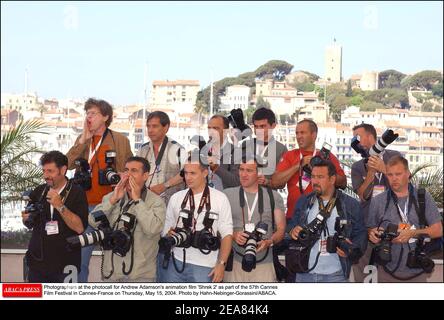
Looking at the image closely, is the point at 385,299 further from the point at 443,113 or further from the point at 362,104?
the point at 443,113

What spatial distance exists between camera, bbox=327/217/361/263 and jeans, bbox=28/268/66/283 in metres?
2.10

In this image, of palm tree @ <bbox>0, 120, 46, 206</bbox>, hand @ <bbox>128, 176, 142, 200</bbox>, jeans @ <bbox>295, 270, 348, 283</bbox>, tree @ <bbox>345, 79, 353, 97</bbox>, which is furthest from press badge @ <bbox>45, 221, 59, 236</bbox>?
tree @ <bbox>345, 79, 353, 97</bbox>

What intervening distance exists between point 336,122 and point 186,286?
18.5 ft

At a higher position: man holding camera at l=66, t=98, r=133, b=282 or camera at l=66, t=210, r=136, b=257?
man holding camera at l=66, t=98, r=133, b=282

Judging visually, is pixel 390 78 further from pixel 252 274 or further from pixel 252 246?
pixel 252 246

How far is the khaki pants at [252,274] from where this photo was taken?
645 centimetres

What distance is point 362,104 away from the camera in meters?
11.8

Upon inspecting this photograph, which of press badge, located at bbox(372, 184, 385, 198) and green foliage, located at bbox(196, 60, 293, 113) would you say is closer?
press badge, located at bbox(372, 184, 385, 198)

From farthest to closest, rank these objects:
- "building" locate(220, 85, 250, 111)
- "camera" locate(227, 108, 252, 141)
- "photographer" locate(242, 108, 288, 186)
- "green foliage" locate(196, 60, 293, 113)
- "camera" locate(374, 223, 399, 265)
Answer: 1. "green foliage" locate(196, 60, 293, 113)
2. "building" locate(220, 85, 250, 111)
3. "camera" locate(227, 108, 252, 141)
4. "photographer" locate(242, 108, 288, 186)
5. "camera" locate(374, 223, 399, 265)

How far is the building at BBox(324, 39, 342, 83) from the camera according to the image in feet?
44.5

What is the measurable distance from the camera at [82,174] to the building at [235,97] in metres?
5.92

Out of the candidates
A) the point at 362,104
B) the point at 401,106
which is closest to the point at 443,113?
the point at 401,106

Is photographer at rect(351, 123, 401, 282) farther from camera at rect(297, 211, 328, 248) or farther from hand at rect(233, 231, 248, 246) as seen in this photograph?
hand at rect(233, 231, 248, 246)

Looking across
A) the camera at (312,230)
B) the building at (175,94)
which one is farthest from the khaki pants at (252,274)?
the building at (175,94)
